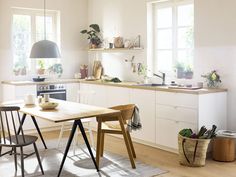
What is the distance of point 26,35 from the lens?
6641 millimetres

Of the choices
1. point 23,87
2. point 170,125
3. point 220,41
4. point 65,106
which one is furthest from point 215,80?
point 23,87

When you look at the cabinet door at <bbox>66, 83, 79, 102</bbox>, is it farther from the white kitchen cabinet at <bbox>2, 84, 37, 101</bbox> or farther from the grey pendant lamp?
the grey pendant lamp

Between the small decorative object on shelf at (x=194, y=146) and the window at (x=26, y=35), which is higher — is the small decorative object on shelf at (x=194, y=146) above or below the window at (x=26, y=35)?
below

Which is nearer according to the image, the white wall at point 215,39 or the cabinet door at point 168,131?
the white wall at point 215,39

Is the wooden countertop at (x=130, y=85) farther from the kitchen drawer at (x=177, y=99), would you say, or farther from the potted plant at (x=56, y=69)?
the potted plant at (x=56, y=69)

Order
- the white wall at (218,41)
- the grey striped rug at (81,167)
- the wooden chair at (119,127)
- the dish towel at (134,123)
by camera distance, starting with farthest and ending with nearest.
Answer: the white wall at (218,41) → the dish towel at (134,123) → the wooden chair at (119,127) → the grey striped rug at (81,167)

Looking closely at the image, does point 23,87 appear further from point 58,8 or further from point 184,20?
point 184,20

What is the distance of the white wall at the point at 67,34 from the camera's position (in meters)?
6.34

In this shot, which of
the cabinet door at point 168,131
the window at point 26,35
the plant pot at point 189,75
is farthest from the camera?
the window at point 26,35

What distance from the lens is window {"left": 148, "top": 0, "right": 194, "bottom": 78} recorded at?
214 inches

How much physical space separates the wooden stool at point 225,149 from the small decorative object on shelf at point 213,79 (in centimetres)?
79

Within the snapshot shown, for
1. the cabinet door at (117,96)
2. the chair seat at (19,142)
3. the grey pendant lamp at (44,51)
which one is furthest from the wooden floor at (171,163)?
the grey pendant lamp at (44,51)

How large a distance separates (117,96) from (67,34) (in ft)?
6.58

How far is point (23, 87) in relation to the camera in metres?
6.01
